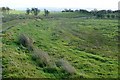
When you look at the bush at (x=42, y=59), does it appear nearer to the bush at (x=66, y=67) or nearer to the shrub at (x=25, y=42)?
the bush at (x=66, y=67)

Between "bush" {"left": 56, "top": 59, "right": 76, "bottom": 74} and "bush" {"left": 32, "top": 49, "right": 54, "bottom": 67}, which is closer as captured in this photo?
"bush" {"left": 56, "top": 59, "right": 76, "bottom": 74}

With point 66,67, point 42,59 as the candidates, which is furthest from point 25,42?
point 66,67

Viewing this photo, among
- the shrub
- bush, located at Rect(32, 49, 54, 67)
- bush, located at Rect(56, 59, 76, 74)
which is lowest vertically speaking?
bush, located at Rect(56, 59, 76, 74)

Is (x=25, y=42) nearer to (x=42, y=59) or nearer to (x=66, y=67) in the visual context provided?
(x=42, y=59)

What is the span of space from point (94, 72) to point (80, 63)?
4.09 m

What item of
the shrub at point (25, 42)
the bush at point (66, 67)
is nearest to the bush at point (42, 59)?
the bush at point (66, 67)

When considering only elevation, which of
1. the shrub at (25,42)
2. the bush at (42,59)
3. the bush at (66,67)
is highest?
the shrub at (25,42)

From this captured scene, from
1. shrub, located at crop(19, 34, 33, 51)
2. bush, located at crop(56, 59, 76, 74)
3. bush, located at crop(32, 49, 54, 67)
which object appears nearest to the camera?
bush, located at crop(56, 59, 76, 74)

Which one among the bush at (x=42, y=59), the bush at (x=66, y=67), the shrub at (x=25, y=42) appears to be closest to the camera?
the bush at (x=66, y=67)

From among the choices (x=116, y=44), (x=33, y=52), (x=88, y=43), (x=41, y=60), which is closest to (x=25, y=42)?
(x=33, y=52)

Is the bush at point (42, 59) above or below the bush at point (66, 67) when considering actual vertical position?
above

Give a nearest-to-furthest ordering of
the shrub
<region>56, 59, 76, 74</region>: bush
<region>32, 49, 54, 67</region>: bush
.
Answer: <region>56, 59, 76, 74</region>: bush → <region>32, 49, 54, 67</region>: bush → the shrub

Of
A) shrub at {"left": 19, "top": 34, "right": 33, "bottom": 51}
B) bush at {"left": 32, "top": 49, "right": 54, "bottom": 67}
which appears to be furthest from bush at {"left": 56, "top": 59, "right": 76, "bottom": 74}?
shrub at {"left": 19, "top": 34, "right": 33, "bottom": 51}

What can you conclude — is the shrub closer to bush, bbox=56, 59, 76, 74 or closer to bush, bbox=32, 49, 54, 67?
bush, bbox=32, 49, 54, 67
